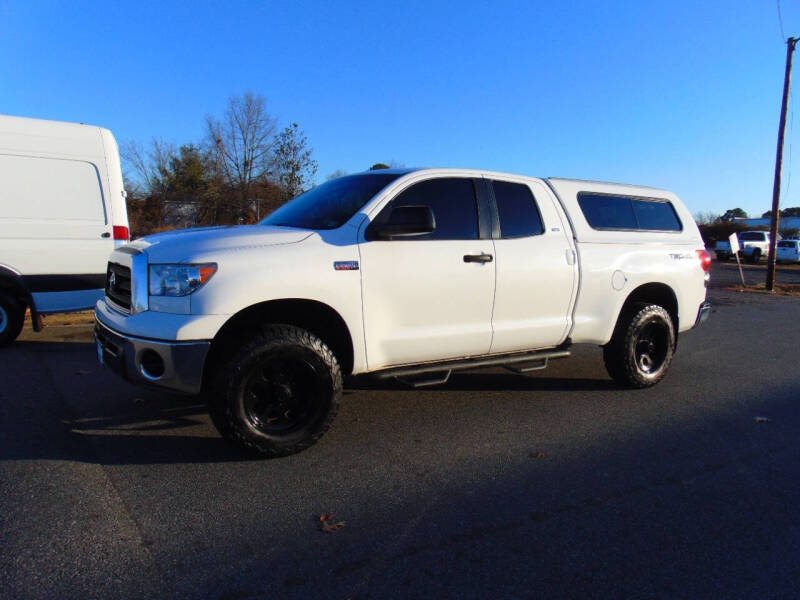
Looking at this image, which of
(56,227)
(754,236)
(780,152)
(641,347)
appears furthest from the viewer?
(754,236)

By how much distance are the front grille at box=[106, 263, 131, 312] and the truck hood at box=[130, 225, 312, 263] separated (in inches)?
8.6

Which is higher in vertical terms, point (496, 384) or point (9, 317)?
point (9, 317)

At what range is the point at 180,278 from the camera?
11.5ft

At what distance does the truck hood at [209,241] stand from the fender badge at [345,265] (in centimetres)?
28

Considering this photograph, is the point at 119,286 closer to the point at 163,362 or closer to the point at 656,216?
the point at 163,362

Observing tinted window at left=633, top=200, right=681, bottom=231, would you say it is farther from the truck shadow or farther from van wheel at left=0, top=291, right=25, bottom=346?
van wheel at left=0, top=291, right=25, bottom=346

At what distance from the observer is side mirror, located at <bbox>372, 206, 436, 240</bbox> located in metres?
3.96

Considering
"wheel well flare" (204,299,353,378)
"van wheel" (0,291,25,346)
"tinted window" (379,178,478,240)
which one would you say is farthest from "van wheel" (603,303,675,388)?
"van wheel" (0,291,25,346)

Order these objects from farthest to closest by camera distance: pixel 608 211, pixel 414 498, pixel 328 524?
pixel 608 211 → pixel 414 498 → pixel 328 524

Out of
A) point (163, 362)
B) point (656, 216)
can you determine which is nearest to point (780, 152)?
point (656, 216)

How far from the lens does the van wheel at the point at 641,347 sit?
5.48 meters

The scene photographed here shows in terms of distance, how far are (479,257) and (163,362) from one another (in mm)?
2360

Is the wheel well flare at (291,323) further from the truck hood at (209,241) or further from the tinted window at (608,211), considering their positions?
the tinted window at (608,211)

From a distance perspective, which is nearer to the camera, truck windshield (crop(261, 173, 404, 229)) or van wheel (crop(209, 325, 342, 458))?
van wheel (crop(209, 325, 342, 458))
